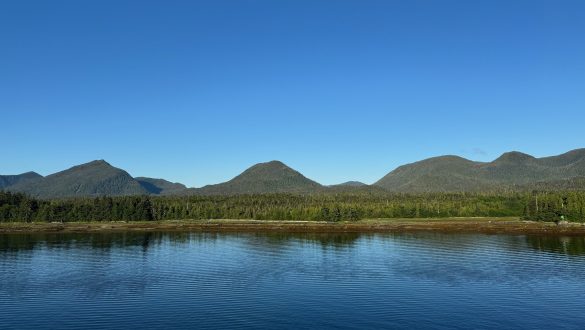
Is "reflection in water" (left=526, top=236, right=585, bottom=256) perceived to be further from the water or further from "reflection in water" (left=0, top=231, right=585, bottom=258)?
the water

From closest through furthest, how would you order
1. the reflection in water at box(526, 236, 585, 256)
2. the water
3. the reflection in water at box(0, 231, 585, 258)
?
the water → the reflection in water at box(526, 236, 585, 256) → the reflection in water at box(0, 231, 585, 258)

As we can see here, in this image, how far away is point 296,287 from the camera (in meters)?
82.3

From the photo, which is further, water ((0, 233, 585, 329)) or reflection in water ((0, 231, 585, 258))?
reflection in water ((0, 231, 585, 258))

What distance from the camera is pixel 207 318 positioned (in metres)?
62.4

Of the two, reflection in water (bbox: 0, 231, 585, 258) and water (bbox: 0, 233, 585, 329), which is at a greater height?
reflection in water (bbox: 0, 231, 585, 258)

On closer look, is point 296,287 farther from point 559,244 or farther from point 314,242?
point 559,244

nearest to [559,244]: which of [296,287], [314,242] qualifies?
[314,242]

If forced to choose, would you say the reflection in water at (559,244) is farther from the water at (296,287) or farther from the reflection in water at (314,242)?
the water at (296,287)

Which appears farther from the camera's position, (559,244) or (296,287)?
(559,244)

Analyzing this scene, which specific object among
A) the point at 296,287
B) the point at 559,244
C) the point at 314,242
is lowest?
the point at 296,287

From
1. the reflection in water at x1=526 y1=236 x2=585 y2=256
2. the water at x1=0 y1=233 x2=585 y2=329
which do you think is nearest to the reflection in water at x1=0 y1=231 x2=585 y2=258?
the reflection in water at x1=526 y1=236 x2=585 y2=256

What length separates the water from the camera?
61750 mm

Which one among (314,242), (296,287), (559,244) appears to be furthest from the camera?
(314,242)

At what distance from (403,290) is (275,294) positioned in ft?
70.0
